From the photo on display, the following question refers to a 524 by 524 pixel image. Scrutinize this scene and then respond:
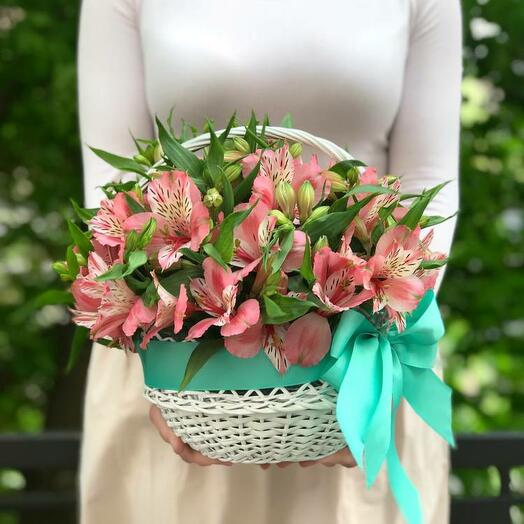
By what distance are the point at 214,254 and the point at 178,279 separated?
0.06m

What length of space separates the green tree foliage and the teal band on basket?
136 centimetres

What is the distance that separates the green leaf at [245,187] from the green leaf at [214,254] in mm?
81

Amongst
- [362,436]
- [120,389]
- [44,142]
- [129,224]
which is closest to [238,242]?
[129,224]

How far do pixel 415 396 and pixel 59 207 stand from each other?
5.25ft

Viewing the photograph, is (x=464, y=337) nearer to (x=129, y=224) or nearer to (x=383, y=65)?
(x=383, y=65)

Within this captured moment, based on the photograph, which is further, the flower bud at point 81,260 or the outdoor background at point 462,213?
the outdoor background at point 462,213

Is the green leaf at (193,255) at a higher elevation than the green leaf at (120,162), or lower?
lower

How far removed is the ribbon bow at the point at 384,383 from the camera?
0.78m

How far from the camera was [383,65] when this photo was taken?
1.07 meters

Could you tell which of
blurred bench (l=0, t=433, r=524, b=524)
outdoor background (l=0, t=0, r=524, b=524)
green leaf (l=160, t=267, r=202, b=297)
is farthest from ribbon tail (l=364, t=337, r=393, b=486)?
outdoor background (l=0, t=0, r=524, b=524)

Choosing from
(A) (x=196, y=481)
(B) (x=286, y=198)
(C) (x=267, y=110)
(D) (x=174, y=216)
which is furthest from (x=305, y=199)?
(A) (x=196, y=481)

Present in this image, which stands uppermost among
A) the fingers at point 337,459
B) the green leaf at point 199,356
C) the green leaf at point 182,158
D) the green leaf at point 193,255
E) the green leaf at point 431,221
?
the green leaf at point 182,158

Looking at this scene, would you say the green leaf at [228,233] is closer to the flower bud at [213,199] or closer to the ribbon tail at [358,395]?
the flower bud at [213,199]

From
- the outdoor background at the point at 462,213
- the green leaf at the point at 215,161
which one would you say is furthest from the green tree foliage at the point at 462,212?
the green leaf at the point at 215,161
